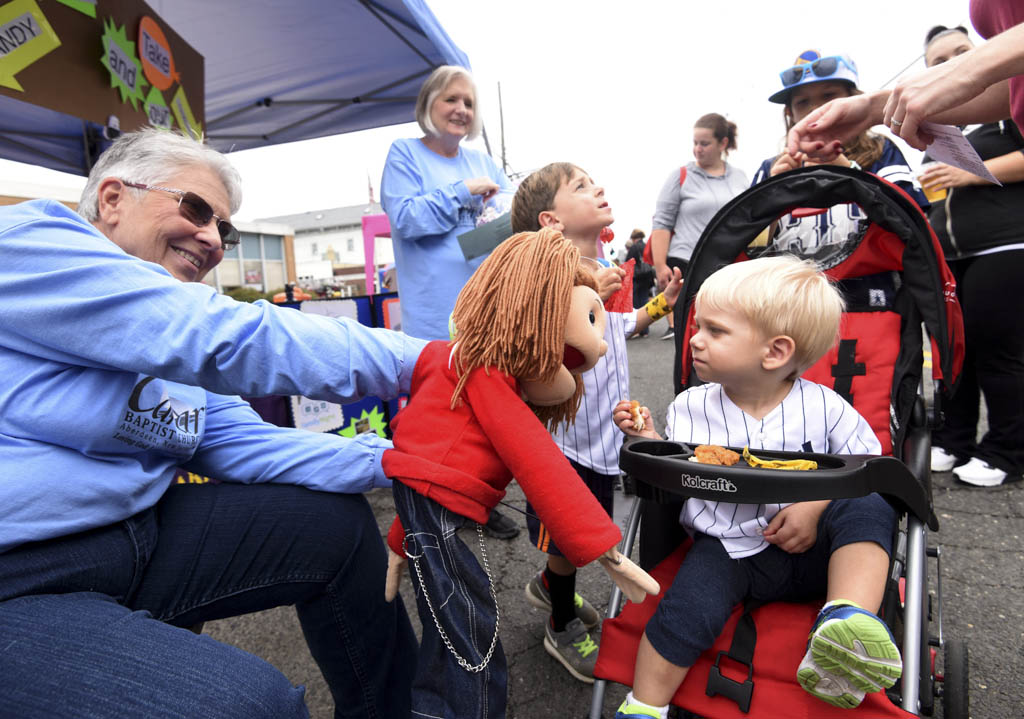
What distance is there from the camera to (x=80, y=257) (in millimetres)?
972

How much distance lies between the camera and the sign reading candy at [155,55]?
2676 mm

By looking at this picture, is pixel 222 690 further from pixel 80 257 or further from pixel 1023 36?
pixel 1023 36

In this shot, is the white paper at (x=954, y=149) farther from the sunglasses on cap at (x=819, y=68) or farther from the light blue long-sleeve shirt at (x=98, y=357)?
the light blue long-sleeve shirt at (x=98, y=357)

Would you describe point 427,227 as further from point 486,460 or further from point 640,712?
point 640,712

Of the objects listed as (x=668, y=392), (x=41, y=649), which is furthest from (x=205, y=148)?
(x=668, y=392)

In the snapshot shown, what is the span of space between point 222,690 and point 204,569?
0.43m

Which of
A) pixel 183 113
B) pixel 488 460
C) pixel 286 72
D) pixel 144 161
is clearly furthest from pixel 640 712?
pixel 286 72

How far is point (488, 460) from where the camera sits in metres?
1.12

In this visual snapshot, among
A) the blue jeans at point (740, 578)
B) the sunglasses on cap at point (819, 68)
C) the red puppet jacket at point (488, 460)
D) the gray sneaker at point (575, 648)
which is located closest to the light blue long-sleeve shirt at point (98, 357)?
the red puppet jacket at point (488, 460)

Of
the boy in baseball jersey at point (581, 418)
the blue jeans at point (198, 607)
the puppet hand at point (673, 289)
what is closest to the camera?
the blue jeans at point (198, 607)

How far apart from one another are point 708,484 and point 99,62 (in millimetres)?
2990

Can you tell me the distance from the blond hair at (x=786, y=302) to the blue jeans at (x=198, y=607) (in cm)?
109

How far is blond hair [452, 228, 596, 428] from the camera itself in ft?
3.47

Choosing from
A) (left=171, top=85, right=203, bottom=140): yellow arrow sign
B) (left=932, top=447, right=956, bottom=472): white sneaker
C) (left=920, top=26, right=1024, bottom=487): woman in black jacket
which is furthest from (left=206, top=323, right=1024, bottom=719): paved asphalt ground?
(left=171, top=85, right=203, bottom=140): yellow arrow sign
